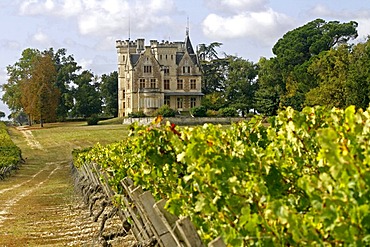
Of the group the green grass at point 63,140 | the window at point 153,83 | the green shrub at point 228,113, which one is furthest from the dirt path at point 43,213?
the window at point 153,83

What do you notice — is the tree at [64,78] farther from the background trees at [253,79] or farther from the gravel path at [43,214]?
the gravel path at [43,214]

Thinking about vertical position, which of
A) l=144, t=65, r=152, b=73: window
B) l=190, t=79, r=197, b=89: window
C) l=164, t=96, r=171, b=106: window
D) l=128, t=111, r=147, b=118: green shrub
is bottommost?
l=128, t=111, r=147, b=118: green shrub

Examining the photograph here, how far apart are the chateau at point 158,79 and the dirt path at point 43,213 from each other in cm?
5502

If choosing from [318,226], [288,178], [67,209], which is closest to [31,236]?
[67,209]

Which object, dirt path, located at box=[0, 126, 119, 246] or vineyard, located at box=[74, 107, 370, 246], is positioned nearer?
vineyard, located at box=[74, 107, 370, 246]

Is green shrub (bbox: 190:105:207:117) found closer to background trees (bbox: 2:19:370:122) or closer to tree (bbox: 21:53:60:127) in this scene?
background trees (bbox: 2:19:370:122)

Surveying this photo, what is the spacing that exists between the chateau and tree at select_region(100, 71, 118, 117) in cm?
641

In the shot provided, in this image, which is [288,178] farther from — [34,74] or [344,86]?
[34,74]

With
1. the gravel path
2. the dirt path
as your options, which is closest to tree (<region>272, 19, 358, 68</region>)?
the dirt path

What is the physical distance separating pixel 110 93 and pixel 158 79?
1600cm

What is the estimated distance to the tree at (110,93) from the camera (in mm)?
109000

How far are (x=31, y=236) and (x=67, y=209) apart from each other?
5572mm

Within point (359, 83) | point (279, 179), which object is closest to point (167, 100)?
point (359, 83)

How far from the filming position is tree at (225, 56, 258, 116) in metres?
99.6
